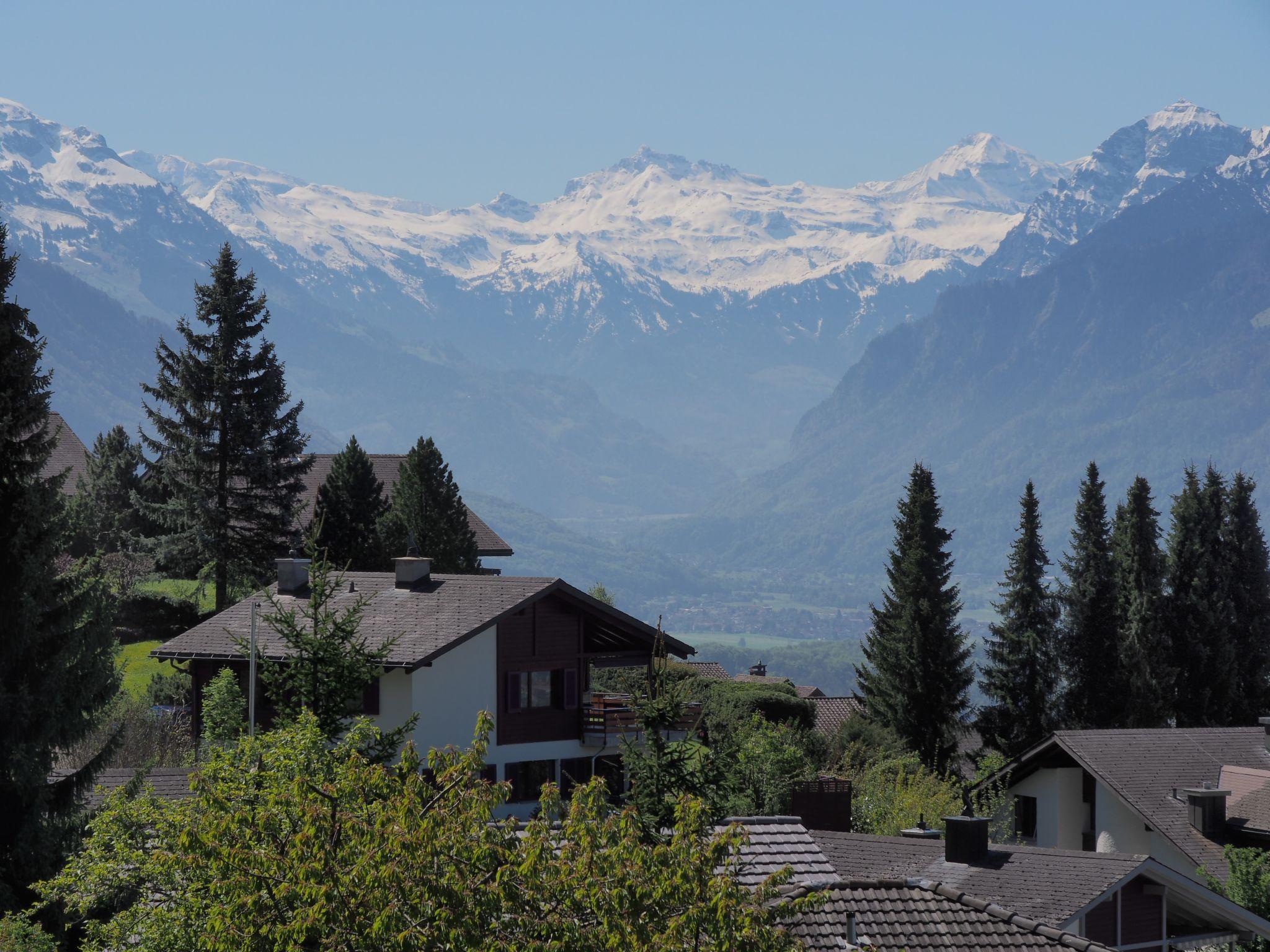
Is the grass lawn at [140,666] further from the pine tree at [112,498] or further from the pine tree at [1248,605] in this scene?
the pine tree at [1248,605]

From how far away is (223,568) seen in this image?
58.0 m

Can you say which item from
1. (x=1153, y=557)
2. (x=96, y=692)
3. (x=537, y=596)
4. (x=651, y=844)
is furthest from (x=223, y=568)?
(x=651, y=844)

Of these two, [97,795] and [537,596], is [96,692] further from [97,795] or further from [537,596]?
[537,596]

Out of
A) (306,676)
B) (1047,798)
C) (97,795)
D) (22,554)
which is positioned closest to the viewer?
(306,676)

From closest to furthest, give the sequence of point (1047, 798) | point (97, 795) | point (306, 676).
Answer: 1. point (306, 676)
2. point (97, 795)
3. point (1047, 798)

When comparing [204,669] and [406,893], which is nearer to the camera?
[406,893]

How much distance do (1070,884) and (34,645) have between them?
17.4 meters

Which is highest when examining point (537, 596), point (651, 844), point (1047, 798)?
point (537, 596)

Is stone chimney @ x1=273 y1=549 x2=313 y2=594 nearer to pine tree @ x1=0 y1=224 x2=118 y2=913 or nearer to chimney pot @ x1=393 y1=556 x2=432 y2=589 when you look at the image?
chimney pot @ x1=393 y1=556 x2=432 y2=589

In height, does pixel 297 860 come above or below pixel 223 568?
below

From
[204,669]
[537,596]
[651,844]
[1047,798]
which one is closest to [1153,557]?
[1047,798]

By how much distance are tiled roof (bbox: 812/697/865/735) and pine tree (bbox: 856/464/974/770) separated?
5.09 m

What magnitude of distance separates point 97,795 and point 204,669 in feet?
54.2

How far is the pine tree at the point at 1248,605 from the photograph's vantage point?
69981mm
